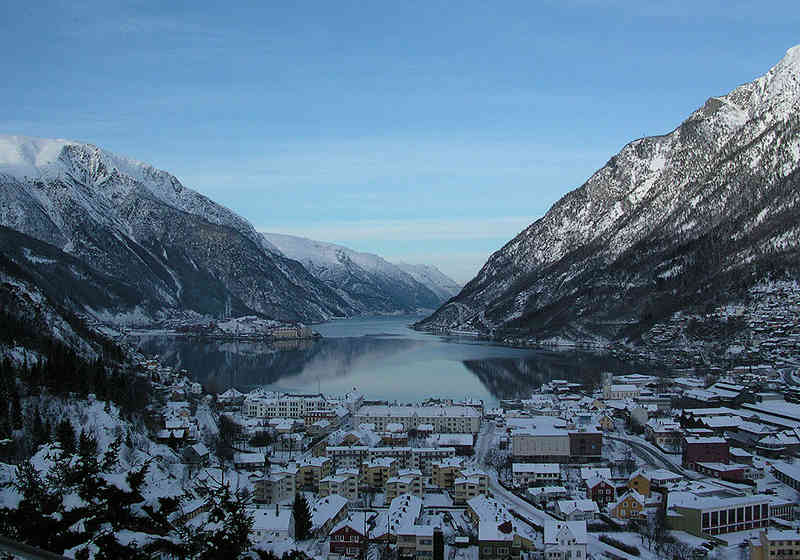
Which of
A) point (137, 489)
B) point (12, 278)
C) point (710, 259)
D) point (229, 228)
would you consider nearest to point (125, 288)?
point (229, 228)

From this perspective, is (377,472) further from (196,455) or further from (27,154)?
(27,154)

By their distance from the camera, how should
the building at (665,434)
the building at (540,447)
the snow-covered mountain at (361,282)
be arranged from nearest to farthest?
the building at (540,447), the building at (665,434), the snow-covered mountain at (361,282)

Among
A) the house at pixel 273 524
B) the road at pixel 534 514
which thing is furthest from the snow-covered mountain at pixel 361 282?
the house at pixel 273 524

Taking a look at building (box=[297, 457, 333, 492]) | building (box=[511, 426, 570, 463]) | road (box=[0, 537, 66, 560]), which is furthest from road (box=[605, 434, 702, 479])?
road (box=[0, 537, 66, 560])

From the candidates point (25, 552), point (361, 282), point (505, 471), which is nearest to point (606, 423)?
point (505, 471)

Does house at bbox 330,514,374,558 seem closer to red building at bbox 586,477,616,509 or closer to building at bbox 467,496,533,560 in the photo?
building at bbox 467,496,533,560

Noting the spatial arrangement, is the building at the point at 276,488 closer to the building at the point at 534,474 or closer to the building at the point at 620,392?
the building at the point at 534,474
